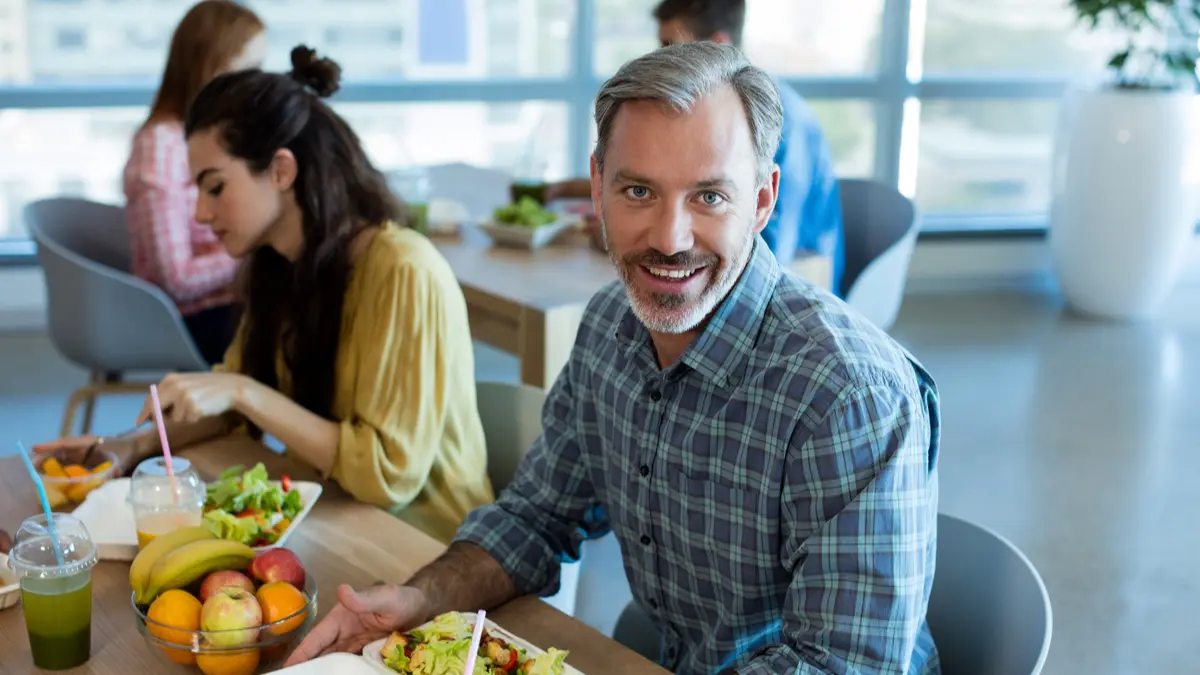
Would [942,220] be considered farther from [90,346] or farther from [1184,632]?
[90,346]

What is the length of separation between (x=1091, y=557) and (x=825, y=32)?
2.86 meters

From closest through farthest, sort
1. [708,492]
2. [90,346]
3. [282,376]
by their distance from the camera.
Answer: [708,492], [282,376], [90,346]

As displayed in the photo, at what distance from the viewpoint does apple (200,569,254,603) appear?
1341mm

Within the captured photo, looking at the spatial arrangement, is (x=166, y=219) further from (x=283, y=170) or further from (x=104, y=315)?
(x=283, y=170)

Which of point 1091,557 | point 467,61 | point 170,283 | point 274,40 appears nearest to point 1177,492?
point 1091,557

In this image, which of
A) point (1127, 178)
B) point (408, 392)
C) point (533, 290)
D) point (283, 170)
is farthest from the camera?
point (1127, 178)

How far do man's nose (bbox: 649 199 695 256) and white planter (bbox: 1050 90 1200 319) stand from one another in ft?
12.7

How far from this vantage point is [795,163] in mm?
3141

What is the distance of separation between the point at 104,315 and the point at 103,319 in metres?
0.01

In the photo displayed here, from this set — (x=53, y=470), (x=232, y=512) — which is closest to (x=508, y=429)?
(x=232, y=512)

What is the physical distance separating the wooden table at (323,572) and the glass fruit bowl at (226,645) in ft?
0.06

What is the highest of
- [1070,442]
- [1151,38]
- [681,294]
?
[1151,38]

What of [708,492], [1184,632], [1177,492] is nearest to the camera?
[708,492]

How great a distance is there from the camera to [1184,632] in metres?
2.81
